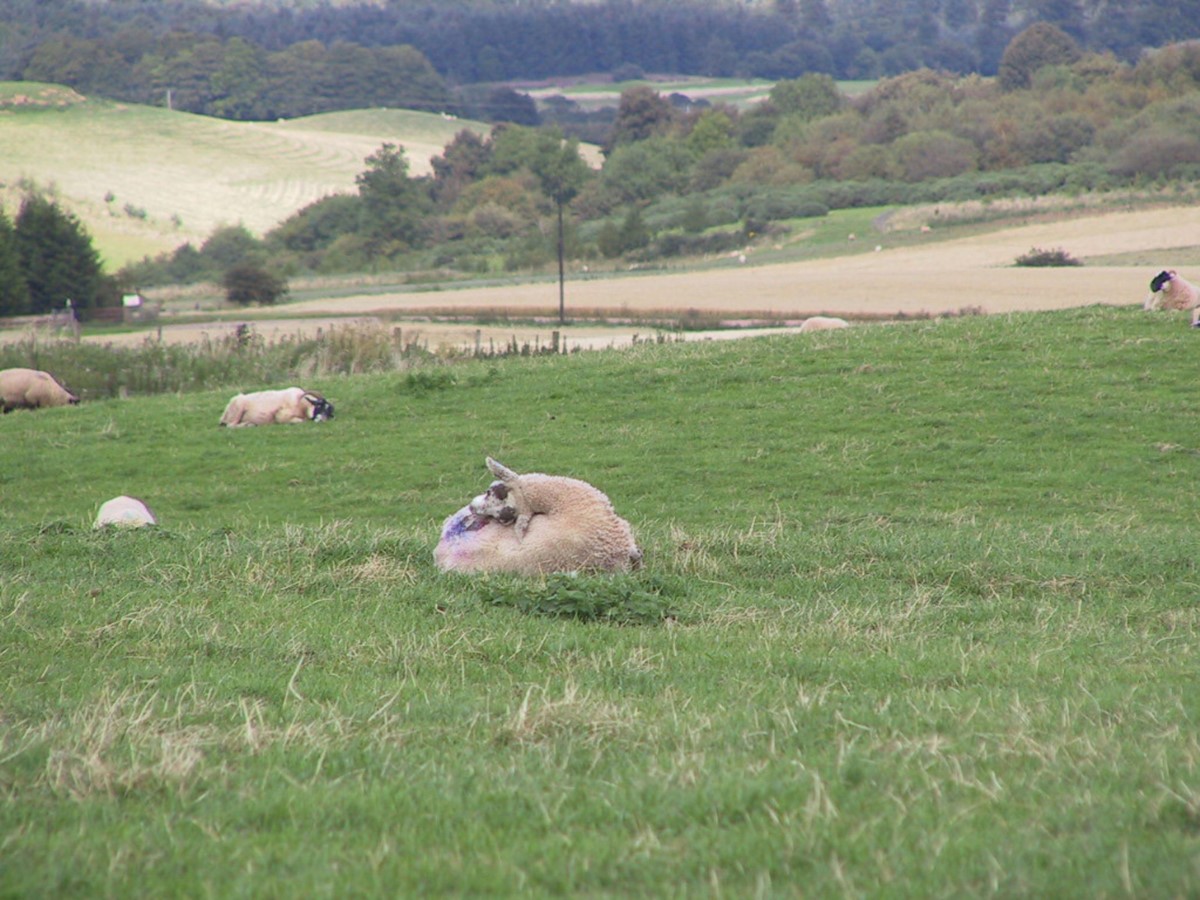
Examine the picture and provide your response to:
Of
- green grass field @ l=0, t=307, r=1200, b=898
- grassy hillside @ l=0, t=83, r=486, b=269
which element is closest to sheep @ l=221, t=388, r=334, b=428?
green grass field @ l=0, t=307, r=1200, b=898

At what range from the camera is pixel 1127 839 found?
389 cm

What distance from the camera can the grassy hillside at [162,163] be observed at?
123875 mm

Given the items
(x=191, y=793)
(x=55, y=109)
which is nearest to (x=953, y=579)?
(x=191, y=793)

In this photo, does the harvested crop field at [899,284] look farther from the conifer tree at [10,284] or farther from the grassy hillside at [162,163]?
the grassy hillside at [162,163]

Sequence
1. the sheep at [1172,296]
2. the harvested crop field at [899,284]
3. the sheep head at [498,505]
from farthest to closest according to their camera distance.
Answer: the harvested crop field at [899,284] < the sheep at [1172,296] < the sheep head at [498,505]

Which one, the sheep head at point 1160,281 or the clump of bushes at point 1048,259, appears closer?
the sheep head at point 1160,281

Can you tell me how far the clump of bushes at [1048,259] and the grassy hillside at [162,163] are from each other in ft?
238

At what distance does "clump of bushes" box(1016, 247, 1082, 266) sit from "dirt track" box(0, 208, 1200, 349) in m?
0.87

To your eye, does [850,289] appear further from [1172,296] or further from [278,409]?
[278,409]

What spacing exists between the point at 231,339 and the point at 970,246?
49613 millimetres

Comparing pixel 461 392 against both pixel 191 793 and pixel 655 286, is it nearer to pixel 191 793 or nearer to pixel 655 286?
pixel 191 793

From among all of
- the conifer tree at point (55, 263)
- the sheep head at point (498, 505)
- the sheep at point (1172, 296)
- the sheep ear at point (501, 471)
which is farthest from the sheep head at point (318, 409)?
the conifer tree at point (55, 263)

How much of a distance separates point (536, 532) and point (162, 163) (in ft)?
497

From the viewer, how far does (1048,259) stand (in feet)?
195
